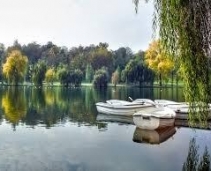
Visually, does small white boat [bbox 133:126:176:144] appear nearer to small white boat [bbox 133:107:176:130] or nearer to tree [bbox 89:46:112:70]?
small white boat [bbox 133:107:176:130]

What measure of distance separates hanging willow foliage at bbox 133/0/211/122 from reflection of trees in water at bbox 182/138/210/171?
6.34 meters

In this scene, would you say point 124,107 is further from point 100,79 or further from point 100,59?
point 100,59

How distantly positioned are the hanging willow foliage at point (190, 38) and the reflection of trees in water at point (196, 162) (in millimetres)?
6337

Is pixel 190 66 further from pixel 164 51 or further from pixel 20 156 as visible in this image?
pixel 20 156

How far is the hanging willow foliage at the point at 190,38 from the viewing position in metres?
8.76

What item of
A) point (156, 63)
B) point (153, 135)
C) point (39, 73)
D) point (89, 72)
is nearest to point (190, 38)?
point (153, 135)

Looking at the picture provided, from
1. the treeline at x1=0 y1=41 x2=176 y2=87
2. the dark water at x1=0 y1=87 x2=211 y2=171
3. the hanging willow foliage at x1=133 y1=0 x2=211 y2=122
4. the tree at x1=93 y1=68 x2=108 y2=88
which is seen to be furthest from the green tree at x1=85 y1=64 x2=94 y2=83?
the hanging willow foliage at x1=133 y1=0 x2=211 y2=122

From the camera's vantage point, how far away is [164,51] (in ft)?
31.7

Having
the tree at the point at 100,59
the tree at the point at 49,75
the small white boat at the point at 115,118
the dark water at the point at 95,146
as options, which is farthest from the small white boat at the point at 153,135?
the tree at the point at 100,59

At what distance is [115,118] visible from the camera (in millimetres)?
33375

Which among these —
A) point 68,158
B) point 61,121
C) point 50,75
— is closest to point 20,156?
point 68,158

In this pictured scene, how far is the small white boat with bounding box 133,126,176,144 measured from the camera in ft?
73.2

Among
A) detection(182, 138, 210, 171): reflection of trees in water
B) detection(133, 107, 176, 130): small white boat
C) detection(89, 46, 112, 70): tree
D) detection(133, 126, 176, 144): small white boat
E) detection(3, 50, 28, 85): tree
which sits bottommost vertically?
detection(182, 138, 210, 171): reflection of trees in water

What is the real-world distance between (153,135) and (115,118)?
958 centimetres
